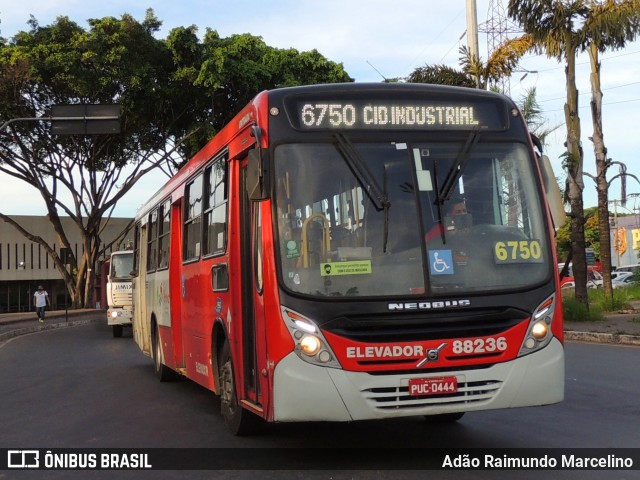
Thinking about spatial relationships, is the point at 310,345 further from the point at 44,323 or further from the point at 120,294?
the point at 44,323

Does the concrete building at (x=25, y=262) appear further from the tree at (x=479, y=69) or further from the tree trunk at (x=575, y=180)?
the tree trunk at (x=575, y=180)

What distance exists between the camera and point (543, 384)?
6.27m

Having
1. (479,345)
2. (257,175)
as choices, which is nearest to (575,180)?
(479,345)

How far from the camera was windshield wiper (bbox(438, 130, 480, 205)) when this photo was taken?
647 centimetres

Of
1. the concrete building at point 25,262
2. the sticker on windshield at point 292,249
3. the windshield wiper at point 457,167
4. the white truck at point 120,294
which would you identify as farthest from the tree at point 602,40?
the concrete building at point 25,262

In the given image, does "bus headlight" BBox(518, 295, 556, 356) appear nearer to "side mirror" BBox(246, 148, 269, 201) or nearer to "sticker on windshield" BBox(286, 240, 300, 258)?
"sticker on windshield" BBox(286, 240, 300, 258)

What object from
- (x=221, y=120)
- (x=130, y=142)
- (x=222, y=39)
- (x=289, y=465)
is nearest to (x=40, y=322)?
(x=130, y=142)

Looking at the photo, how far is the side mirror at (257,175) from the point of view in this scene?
6.29 metres

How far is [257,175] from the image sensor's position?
6312mm

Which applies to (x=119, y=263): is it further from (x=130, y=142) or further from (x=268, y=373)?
(x=268, y=373)

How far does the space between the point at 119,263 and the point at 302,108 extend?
65.4 feet

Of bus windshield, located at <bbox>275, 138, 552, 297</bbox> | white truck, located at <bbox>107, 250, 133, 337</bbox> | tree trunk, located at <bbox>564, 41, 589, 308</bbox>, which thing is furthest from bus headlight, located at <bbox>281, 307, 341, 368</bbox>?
white truck, located at <bbox>107, 250, 133, 337</bbox>

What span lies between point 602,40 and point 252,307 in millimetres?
18013

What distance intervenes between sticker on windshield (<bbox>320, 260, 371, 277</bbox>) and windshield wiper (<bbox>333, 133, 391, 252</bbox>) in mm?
194
